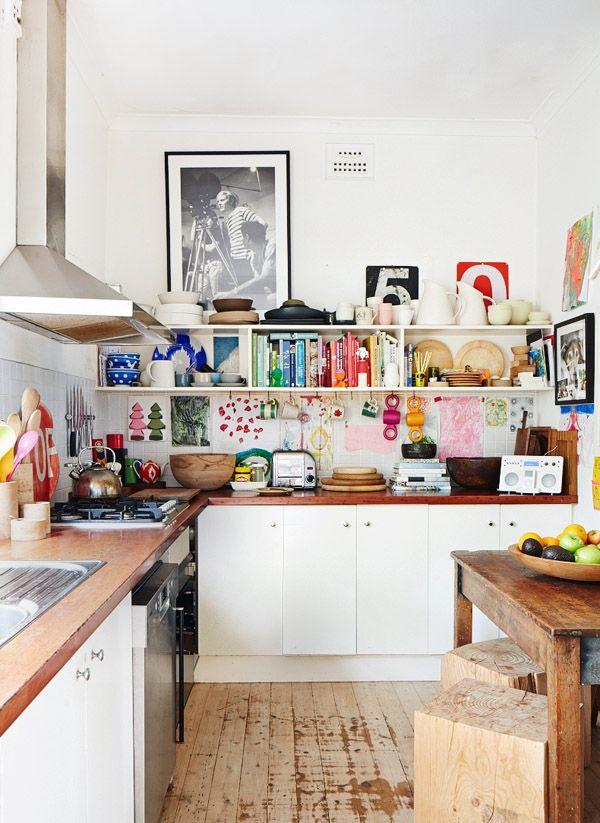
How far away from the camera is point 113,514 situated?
2.73 metres

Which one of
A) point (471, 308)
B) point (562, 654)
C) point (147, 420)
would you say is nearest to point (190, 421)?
point (147, 420)

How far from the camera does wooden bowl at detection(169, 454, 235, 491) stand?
391 centimetres

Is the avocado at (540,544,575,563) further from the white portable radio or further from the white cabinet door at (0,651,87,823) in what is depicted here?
the white portable radio

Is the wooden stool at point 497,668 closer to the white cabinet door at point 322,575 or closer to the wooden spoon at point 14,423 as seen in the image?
the white cabinet door at point 322,575

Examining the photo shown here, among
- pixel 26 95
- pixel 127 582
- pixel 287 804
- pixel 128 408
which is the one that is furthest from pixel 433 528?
pixel 26 95

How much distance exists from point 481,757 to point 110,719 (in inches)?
37.0

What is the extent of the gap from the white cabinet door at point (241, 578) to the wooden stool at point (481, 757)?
1.65 m

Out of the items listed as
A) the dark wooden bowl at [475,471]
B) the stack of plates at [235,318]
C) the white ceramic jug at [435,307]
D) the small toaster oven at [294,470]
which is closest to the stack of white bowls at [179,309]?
the stack of plates at [235,318]

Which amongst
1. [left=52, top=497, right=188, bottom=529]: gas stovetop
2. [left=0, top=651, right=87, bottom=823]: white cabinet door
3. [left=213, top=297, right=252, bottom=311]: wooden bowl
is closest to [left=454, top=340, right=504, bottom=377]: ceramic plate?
[left=213, top=297, right=252, bottom=311]: wooden bowl

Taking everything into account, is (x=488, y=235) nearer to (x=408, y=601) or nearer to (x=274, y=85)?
(x=274, y=85)

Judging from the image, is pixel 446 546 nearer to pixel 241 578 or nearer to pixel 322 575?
pixel 322 575

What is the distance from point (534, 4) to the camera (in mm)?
3041

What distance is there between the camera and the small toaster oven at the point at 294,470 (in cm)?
402

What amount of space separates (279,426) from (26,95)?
217 cm
